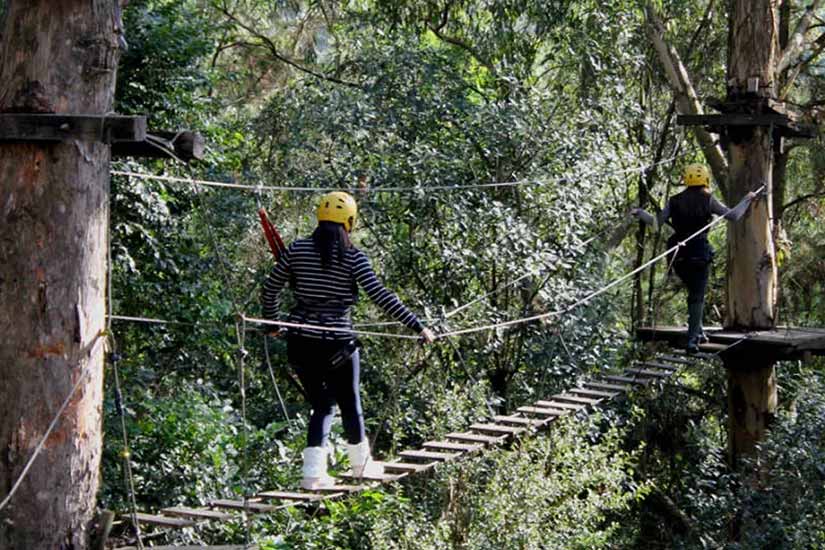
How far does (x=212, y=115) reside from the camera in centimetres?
941

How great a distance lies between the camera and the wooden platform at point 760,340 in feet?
28.3

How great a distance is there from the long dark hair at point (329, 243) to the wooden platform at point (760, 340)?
3.66 m

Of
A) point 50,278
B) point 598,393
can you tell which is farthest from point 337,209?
point 598,393

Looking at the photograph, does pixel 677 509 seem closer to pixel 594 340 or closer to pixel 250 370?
pixel 594 340

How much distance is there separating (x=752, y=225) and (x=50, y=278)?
6.17 metres

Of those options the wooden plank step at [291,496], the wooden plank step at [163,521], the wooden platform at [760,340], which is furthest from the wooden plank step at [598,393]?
the wooden plank step at [163,521]

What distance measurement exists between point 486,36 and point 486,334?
9.57ft

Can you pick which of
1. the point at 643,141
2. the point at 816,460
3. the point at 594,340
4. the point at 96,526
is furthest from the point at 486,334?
the point at 96,526

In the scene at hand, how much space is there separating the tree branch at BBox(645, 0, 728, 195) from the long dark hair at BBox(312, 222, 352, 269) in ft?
23.4

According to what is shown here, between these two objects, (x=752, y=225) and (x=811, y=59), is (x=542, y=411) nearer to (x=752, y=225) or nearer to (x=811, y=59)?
(x=752, y=225)

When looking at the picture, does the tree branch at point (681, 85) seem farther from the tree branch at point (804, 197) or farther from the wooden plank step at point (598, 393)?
the wooden plank step at point (598, 393)

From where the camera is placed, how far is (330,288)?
5.65 meters

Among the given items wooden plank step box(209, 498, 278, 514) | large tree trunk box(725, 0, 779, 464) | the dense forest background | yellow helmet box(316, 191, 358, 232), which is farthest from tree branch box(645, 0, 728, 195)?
wooden plank step box(209, 498, 278, 514)

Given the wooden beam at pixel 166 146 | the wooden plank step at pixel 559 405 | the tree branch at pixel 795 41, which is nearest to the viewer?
the wooden beam at pixel 166 146
